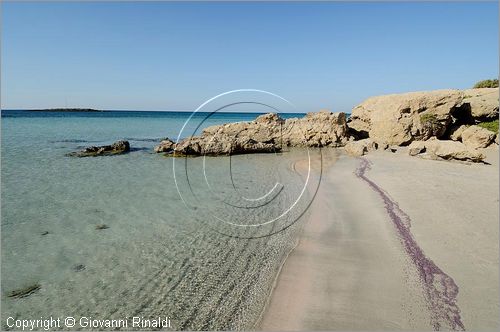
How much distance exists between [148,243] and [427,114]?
2540 cm

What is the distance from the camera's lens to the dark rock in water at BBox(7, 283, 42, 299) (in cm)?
697

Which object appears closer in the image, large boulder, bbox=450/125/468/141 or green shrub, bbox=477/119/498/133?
green shrub, bbox=477/119/498/133

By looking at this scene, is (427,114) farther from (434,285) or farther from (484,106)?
(434,285)

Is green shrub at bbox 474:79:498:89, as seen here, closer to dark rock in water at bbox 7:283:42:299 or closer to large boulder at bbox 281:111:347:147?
large boulder at bbox 281:111:347:147

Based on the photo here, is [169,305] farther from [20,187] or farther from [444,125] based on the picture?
[444,125]

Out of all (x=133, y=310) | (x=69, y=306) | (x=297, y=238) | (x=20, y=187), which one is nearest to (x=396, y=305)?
(x=297, y=238)

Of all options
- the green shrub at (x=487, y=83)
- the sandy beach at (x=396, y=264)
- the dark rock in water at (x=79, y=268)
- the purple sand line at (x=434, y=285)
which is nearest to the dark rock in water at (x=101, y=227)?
the dark rock in water at (x=79, y=268)

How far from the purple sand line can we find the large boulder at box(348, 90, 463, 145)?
18.2 metres

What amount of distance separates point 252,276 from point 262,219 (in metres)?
4.16

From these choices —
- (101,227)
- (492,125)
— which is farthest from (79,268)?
(492,125)

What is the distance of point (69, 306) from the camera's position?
6.68 metres

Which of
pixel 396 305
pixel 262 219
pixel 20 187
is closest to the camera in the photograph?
pixel 396 305

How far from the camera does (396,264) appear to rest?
787cm

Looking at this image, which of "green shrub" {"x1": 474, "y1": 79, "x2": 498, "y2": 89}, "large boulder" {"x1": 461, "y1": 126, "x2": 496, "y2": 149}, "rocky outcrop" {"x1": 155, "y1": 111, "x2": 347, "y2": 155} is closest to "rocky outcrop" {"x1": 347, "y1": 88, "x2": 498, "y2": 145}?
"large boulder" {"x1": 461, "y1": 126, "x2": 496, "y2": 149}
